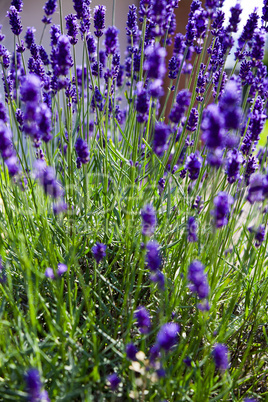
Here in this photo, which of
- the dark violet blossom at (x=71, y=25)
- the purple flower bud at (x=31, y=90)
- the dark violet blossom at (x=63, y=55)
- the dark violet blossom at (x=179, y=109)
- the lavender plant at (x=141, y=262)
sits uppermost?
the dark violet blossom at (x=71, y=25)

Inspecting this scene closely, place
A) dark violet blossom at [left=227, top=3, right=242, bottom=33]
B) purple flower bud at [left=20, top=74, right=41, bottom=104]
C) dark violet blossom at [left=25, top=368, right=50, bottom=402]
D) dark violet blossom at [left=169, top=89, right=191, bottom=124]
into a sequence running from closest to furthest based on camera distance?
dark violet blossom at [left=25, top=368, right=50, bottom=402] → purple flower bud at [left=20, top=74, right=41, bottom=104] → dark violet blossom at [left=169, top=89, right=191, bottom=124] → dark violet blossom at [left=227, top=3, right=242, bottom=33]

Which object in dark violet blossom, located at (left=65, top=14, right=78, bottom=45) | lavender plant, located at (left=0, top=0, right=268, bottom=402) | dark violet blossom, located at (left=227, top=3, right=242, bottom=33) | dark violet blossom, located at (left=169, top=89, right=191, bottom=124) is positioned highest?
dark violet blossom, located at (left=227, top=3, right=242, bottom=33)

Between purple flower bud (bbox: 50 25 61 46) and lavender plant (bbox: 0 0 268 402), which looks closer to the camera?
lavender plant (bbox: 0 0 268 402)

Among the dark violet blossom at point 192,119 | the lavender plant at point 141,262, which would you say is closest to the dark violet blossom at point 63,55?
the lavender plant at point 141,262

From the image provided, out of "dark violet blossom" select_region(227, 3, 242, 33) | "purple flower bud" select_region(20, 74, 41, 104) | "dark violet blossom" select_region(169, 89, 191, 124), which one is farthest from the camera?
"dark violet blossom" select_region(227, 3, 242, 33)

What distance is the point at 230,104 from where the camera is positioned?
91 centimetres

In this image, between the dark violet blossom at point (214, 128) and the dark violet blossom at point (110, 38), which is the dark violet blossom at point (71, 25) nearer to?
the dark violet blossom at point (110, 38)

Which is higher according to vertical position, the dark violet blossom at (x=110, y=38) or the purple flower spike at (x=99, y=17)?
the purple flower spike at (x=99, y=17)

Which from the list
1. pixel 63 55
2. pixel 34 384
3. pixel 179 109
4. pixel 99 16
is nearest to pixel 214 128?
pixel 179 109

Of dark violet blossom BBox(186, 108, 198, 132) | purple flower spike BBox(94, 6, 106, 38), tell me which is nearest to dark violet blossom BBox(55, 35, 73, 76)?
purple flower spike BBox(94, 6, 106, 38)

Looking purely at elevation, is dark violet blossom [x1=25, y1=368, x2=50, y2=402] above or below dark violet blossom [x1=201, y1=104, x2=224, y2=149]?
below

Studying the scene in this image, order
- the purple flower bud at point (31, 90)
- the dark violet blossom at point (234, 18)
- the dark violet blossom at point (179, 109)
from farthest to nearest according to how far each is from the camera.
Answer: the dark violet blossom at point (234, 18) → the dark violet blossom at point (179, 109) → the purple flower bud at point (31, 90)

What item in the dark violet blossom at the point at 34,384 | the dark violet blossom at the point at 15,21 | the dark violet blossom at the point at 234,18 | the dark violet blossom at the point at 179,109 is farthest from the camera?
the dark violet blossom at the point at 15,21

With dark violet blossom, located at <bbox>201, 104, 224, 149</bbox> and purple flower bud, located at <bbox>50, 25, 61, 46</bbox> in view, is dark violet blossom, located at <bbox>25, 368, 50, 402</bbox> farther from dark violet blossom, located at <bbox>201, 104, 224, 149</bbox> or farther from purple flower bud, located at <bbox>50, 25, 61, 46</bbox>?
purple flower bud, located at <bbox>50, 25, 61, 46</bbox>
